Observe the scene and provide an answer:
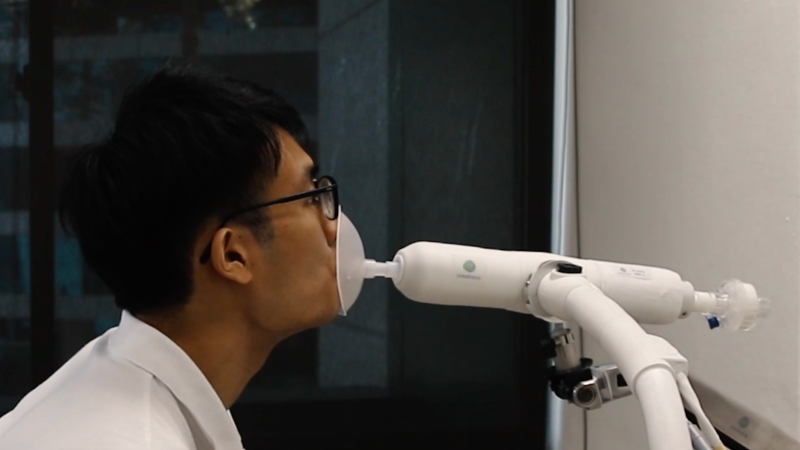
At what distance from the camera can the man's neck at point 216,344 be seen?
96cm

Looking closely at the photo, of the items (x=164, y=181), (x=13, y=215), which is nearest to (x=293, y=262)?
(x=164, y=181)

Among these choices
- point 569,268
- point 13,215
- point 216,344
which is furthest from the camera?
point 13,215

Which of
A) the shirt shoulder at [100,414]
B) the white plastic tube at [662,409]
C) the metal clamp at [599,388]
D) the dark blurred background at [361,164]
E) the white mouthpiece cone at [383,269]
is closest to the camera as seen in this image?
the white plastic tube at [662,409]

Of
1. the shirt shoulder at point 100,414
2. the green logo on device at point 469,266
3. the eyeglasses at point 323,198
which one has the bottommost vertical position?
the shirt shoulder at point 100,414

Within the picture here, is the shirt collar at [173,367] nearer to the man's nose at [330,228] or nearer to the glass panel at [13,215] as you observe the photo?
the man's nose at [330,228]

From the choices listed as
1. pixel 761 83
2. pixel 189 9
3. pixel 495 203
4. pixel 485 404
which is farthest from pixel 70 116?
pixel 761 83

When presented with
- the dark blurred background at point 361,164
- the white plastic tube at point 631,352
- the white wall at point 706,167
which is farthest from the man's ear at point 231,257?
the dark blurred background at point 361,164

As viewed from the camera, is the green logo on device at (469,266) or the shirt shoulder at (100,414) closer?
the shirt shoulder at (100,414)

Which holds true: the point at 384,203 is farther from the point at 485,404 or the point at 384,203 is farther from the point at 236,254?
the point at 236,254

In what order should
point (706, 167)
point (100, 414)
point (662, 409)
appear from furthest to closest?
point (706, 167) → point (100, 414) → point (662, 409)

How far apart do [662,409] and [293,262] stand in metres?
0.57

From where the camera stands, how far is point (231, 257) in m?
0.95

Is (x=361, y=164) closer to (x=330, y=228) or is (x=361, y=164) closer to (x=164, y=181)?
(x=330, y=228)

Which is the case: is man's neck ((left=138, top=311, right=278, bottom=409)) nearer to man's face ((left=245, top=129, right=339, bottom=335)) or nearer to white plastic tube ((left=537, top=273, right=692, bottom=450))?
man's face ((left=245, top=129, right=339, bottom=335))
